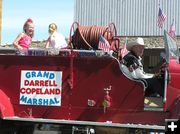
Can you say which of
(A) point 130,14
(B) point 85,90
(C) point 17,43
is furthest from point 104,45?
(A) point 130,14

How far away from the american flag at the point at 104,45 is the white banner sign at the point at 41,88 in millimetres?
727

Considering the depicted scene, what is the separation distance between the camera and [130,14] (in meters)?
27.1

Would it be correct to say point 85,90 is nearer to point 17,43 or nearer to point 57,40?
point 57,40

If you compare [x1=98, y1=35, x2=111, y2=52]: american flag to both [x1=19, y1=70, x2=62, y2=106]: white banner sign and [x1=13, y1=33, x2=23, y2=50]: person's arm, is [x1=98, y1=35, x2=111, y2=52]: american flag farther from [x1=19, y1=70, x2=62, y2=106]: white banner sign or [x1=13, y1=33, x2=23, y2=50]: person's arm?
[x1=13, y1=33, x2=23, y2=50]: person's arm

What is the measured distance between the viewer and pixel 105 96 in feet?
22.7

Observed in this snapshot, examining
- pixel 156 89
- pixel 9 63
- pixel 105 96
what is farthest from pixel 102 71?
pixel 9 63

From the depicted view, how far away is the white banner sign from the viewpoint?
23.4 ft

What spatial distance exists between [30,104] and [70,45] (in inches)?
42.9

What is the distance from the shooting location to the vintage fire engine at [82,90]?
6809 mm

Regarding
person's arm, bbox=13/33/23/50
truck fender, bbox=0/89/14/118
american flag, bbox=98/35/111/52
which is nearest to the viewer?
american flag, bbox=98/35/111/52

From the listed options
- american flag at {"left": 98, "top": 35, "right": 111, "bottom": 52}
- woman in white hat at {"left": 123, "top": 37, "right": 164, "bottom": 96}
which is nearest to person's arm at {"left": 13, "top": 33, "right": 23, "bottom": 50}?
american flag at {"left": 98, "top": 35, "right": 111, "bottom": 52}

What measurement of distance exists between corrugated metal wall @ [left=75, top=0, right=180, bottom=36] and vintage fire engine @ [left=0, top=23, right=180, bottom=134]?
62.7 feet

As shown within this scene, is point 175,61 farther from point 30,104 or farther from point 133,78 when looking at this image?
point 30,104

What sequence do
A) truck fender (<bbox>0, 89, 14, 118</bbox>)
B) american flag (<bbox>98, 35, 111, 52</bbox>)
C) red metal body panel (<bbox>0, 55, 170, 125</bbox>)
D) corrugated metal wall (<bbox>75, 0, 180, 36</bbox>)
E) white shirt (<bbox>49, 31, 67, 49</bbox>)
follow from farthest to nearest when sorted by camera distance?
corrugated metal wall (<bbox>75, 0, 180, 36</bbox>)
white shirt (<bbox>49, 31, 67, 49</bbox>)
truck fender (<bbox>0, 89, 14, 118</bbox>)
american flag (<bbox>98, 35, 111, 52</bbox>)
red metal body panel (<bbox>0, 55, 170, 125</bbox>)
